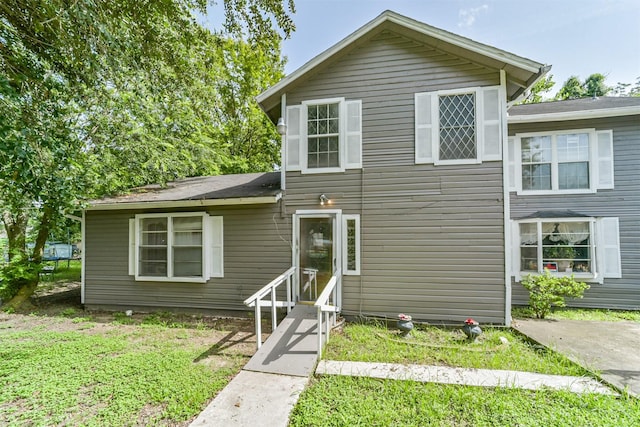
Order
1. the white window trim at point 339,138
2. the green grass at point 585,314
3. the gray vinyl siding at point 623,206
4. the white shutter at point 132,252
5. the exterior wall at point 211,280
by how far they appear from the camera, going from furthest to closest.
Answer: the white shutter at point 132,252
the gray vinyl siding at point 623,206
the exterior wall at point 211,280
the green grass at point 585,314
the white window trim at point 339,138

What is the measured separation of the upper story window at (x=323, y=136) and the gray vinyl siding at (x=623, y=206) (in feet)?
20.6

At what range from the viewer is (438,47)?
5.57 meters

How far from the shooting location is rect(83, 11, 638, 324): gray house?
5.44m

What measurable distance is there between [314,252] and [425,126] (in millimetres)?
3624

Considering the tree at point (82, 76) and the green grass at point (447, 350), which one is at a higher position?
the tree at point (82, 76)

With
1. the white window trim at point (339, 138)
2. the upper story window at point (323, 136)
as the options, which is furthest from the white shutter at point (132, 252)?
the upper story window at point (323, 136)

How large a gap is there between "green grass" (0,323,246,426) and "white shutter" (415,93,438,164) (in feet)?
16.8

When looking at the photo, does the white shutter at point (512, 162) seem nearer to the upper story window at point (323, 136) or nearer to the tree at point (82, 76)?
the upper story window at point (323, 136)

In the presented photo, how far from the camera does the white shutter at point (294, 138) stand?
20.4ft

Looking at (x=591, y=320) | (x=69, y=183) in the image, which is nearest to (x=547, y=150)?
(x=591, y=320)

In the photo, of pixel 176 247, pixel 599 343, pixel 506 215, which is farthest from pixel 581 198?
pixel 176 247

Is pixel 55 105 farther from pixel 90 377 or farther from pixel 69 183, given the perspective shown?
pixel 90 377

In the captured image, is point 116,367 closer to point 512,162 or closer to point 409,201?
point 409,201

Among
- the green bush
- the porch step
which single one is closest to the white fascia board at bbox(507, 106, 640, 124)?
the green bush
